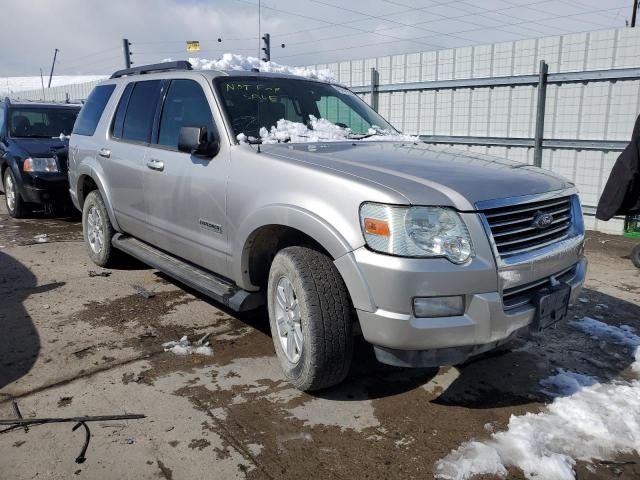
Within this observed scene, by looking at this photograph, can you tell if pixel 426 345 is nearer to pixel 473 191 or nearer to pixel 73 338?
pixel 473 191

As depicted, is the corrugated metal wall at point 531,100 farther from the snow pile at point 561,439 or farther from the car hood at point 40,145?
the car hood at point 40,145

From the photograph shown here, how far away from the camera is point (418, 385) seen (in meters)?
3.37

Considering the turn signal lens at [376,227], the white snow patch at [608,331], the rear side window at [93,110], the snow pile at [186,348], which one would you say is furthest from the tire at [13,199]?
the white snow patch at [608,331]

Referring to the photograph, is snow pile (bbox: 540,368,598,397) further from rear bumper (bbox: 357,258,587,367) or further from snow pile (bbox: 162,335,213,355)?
snow pile (bbox: 162,335,213,355)

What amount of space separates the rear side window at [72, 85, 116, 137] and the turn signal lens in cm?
390

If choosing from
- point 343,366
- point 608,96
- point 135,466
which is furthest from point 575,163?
point 135,466

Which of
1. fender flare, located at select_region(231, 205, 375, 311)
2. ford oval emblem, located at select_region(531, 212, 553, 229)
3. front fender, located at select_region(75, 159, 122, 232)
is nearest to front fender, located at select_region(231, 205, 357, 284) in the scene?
fender flare, located at select_region(231, 205, 375, 311)

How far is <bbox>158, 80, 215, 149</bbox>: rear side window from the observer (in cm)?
391

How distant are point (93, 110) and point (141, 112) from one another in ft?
4.19

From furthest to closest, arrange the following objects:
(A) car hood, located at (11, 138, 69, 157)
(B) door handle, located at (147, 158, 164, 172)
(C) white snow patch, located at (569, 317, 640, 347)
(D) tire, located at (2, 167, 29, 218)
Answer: (D) tire, located at (2, 167, 29, 218) → (A) car hood, located at (11, 138, 69, 157) → (B) door handle, located at (147, 158, 164, 172) → (C) white snow patch, located at (569, 317, 640, 347)

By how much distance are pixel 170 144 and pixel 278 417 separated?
2.36 metres

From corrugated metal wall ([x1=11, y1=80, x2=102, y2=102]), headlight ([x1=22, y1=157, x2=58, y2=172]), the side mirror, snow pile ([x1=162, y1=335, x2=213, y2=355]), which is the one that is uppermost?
corrugated metal wall ([x1=11, y1=80, x2=102, y2=102])

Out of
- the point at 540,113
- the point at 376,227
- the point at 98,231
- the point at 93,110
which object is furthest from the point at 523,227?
the point at 540,113

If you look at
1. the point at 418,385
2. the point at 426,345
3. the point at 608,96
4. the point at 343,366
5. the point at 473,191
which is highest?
the point at 608,96
